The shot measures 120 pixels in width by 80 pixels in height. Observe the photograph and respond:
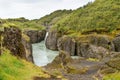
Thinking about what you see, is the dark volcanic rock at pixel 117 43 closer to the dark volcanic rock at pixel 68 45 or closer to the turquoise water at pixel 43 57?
the dark volcanic rock at pixel 68 45

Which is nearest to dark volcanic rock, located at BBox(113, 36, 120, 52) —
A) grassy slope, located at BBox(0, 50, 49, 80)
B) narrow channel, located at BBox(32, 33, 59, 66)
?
narrow channel, located at BBox(32, 33, 59, 66)

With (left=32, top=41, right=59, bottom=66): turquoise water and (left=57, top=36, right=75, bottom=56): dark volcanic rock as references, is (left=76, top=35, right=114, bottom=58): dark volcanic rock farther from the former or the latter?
(left=32, top=41, right=59, bottom=66): turquoise water

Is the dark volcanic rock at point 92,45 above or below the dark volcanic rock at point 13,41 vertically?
below

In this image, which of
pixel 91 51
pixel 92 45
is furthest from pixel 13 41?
pixel 92 45

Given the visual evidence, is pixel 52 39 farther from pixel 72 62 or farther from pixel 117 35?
pixel 72 62

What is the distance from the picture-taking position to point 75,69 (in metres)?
54.0

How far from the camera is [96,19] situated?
13575 centimetres

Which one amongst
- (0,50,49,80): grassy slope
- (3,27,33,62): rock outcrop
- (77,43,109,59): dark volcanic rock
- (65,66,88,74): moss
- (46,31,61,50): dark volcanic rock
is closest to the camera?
(0,50,49,80): grassy slope

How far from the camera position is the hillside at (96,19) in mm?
127625

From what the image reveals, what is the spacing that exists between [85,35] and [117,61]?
78.4m

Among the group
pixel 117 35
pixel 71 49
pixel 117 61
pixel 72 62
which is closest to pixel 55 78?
pixel 117 61

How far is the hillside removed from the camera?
127625mm

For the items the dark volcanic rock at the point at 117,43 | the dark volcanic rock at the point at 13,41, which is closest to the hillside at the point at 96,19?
the dark volcanic rock at the point at 117,43

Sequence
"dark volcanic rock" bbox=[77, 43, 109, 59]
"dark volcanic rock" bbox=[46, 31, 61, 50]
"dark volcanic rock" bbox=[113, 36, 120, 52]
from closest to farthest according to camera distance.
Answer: "dark volcanic rock" bbox=[77, 43, 109, 59] → "dark volcanic rock" bbox=[113, 36, 120, 52] → "dark volcanic rock" bbox=[46, 31, 61, 50]
